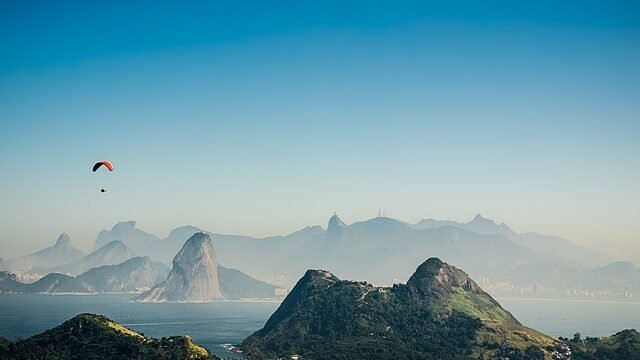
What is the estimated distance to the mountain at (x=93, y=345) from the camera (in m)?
136

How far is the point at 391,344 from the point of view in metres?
189

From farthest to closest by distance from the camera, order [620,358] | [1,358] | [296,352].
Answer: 1. [296,352]
2. [620,358]
3. [1,358]

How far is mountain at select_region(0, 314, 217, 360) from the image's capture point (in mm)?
135500

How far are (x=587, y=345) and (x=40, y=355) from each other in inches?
5890

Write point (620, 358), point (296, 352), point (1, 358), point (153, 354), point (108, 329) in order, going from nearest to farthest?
point (1, 358) < point (153, 354) < point (108, 329) < point (620, 358) < point (296, 352)

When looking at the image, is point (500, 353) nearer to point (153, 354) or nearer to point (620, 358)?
point (620, 358)

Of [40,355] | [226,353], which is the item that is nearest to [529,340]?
[226,353]

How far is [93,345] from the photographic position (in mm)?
142000

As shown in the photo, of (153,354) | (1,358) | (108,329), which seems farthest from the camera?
(108,329)

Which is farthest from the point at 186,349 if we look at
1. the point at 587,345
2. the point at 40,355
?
the point at 587,345

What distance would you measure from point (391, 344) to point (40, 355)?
313 ft

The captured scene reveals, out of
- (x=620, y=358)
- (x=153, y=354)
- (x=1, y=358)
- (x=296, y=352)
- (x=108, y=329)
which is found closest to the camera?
(x=1, y=358)

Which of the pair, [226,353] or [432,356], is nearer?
[432,356]

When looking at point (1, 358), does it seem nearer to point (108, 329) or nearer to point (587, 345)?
point (108, 329)
